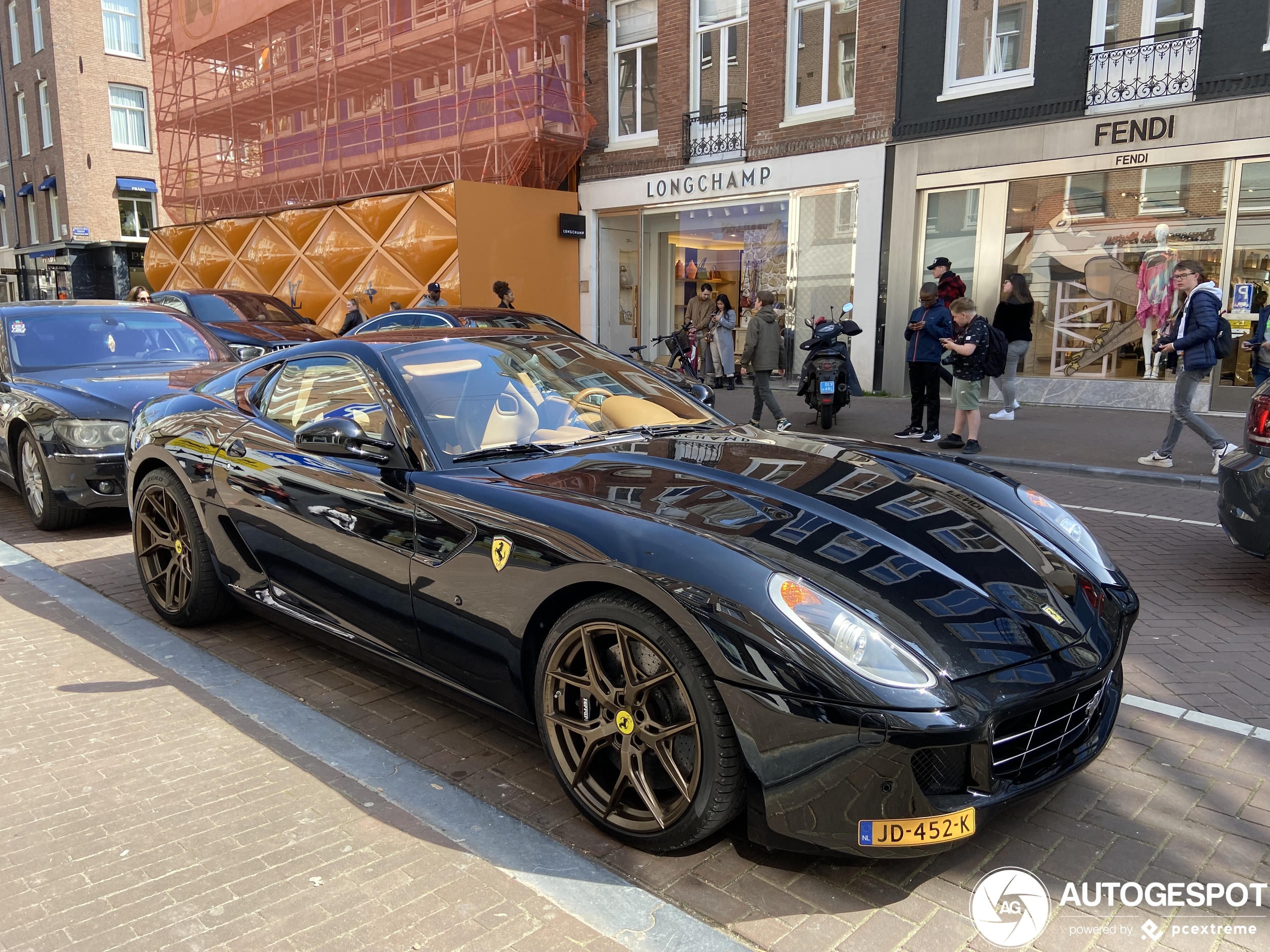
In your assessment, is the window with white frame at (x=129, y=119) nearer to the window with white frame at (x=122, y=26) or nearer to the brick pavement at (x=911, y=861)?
the window with white frame at (x=122, y=26)

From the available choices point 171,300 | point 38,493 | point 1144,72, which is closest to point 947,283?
point 1144,72

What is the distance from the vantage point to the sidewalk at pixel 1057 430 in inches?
366

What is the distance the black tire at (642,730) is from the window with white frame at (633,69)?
17.2 m

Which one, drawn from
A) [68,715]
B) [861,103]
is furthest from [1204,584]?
[861,103]

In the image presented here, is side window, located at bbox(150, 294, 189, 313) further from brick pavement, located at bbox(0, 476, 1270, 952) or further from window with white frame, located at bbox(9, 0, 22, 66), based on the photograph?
window with white frame, located at bbox(9, 0, 22, 66)

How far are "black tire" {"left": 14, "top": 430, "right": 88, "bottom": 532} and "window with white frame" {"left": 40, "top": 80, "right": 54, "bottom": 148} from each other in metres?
35.8

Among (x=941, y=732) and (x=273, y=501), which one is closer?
(x=941, y=732)

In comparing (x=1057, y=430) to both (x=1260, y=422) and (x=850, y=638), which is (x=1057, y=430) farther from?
(x=850, y=638)

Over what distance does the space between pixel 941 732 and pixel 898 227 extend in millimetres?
13759

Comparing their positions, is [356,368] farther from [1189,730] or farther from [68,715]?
[1189,730]

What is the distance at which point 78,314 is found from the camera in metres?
7.41

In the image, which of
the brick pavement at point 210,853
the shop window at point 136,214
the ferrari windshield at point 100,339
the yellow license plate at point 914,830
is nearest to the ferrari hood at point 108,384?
the ferrari windshield at point 100,339

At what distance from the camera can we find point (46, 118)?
35.3 meters

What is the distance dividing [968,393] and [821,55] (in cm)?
879
